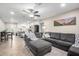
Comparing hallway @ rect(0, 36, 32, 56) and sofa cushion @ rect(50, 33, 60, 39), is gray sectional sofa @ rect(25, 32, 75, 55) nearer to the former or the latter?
sofa cushion @ rect(50, 33, 60, 39)

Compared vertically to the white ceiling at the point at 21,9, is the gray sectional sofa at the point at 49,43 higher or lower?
lower

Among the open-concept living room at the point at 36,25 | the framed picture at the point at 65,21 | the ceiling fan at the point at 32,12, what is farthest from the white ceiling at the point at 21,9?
the framed picture at the point at 65,21

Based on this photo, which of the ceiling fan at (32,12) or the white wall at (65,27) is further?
the white wall at (65,27)

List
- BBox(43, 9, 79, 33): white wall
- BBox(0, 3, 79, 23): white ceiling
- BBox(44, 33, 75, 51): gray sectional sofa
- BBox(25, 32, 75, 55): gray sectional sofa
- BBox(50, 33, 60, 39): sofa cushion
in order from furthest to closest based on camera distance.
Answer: BBox(50, 33, 60, 39): sofa cushion → BBox(44, 33, 75, 51): gray sectional sofa → BBox(43, 9, 79, 33): white wall → BBox(25, 32, 75, 55): gray sectional sofa → BBox(0, 3, 79, 23): white ceiling

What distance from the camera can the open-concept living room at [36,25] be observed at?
2158 mm

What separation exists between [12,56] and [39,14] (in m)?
1.56

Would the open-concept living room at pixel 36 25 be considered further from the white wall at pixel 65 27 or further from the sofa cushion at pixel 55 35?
the sofa cushion at pixel 55 35

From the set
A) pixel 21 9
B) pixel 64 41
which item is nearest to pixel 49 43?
pixel 64 41

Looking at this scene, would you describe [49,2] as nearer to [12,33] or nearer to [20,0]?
[20,0]

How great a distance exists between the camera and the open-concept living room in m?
2.16

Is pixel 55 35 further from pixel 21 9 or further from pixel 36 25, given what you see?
pixel 21 9

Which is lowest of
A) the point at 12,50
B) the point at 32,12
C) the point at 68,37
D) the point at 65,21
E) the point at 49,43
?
the point at 12,50

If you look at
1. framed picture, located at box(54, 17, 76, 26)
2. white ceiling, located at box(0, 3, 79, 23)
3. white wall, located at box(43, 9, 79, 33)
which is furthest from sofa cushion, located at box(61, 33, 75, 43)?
white ceiling, located at box(0, 3, 79, 23)

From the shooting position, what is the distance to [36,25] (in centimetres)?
267
